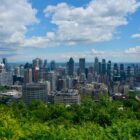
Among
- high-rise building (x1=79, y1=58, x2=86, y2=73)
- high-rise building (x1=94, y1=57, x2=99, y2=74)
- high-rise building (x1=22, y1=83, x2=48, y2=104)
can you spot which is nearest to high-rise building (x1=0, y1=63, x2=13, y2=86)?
high-rise building (x1=79, y1=58, x2=86, y2=73)

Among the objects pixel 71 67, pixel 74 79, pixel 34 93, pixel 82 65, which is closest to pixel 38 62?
pixel 71 67

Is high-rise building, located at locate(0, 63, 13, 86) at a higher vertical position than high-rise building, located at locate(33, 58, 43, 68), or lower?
lower

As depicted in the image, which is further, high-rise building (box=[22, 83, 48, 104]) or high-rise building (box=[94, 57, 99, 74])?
high-rise building (box=[94, 57, 99, 74])

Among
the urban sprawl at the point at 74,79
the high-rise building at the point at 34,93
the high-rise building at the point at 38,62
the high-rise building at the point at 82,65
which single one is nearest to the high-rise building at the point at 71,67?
the urban sprawl at the point at 74,79

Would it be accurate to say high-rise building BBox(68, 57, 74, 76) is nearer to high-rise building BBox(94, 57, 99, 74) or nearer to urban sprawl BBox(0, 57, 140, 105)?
urban sprawl BBox(0, 57, 140, 105)

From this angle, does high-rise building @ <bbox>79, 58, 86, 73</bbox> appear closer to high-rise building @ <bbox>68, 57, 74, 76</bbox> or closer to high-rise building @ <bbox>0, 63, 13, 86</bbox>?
high-rise building @ <bbox>68, 57, 74, 76</bbox>

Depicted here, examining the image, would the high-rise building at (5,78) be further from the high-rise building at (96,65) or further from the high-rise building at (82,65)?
the high-rise building at (96,65)

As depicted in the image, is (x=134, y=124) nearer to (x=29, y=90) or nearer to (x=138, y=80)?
(x=29, y=90)

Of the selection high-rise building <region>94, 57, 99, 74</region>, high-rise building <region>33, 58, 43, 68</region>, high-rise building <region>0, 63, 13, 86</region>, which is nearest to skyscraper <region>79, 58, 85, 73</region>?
high-rise building <region>94, 57, 99, 74</region>

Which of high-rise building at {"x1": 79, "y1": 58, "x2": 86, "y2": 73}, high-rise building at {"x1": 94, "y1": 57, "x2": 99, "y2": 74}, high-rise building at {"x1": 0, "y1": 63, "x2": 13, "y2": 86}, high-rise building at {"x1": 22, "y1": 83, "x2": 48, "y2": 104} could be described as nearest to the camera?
high-rise building at {"x1": 22, "y1": 83, "x2": 48, "y2": 104}

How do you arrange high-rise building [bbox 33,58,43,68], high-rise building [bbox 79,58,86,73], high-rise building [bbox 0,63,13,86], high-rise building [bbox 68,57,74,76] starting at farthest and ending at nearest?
1. high-rise building [bbox 33,58,43,68]
2. high-rise building [bbox 79,58,86,73]
3. high-rise building [bbox 68,57,74,76]
4. high-rise building [bbox 0,63,13,86]

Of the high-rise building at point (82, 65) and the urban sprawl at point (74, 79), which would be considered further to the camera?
the high-rise building at point (82, 65)
